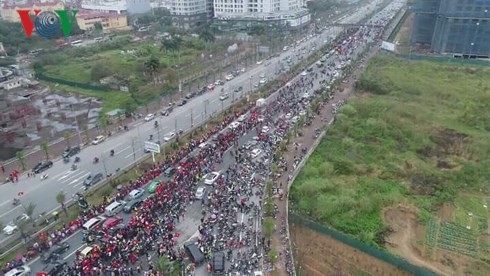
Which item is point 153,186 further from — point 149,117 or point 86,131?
point 149,117

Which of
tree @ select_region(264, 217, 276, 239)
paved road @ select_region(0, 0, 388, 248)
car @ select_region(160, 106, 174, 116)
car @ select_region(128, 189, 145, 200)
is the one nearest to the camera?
tree @ select_region(264, 217, 276, 239)

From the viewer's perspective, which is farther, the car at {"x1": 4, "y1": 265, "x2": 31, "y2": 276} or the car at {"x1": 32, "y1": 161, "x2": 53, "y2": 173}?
the car at {"x1": 32, "y1": 161, "x2": 53, "y2": 173}

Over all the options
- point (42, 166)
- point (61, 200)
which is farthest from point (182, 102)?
point (61, 200)

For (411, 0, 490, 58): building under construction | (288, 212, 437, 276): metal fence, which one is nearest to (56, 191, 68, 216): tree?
(288, 212, 437, 276): metal fence

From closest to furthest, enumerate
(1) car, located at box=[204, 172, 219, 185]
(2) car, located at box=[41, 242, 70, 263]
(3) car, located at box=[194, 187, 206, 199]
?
1. (2) car, located at box=[41, 242, 70, 263]
2. (3) car, located at box=[194, 187, 206, 199]
3. (1) car, located at box=[204, 172, 219, 185]

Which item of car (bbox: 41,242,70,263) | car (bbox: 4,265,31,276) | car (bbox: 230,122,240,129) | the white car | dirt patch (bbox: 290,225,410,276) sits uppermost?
car (bbox: 230,122,240,129)

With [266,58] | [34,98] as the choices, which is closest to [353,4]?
[266,58]

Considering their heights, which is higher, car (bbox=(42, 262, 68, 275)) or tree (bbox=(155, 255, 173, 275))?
tree (bbox=(155, 255, 173, 275))

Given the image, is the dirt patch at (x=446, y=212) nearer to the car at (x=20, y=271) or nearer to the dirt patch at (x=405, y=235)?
the dirt patch at (x=405, y=235)

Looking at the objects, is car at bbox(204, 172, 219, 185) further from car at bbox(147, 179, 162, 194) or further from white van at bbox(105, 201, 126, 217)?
white van at bbox(105, 201, 126, 217)

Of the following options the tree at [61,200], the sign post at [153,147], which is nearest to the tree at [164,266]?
the tree at [61,200]
